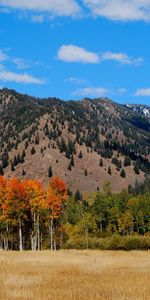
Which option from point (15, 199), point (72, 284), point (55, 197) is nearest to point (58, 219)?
point (55, 197)

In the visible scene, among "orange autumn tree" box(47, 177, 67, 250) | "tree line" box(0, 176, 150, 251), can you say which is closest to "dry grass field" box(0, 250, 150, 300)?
"tree line" box(0, 176, 150, 251)

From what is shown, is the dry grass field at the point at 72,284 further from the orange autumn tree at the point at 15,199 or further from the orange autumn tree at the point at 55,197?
the orange autumn tree at the point at 55,197

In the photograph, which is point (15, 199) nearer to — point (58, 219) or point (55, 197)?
point (55, 197)

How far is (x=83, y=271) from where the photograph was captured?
3875 cm

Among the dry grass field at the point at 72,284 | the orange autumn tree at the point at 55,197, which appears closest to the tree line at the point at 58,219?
the orange autumn tree at the point at 55,197

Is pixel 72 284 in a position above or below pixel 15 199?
below

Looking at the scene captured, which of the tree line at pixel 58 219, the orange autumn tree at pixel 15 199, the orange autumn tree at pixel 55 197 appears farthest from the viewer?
the orange autumn tree at pixel 55 197

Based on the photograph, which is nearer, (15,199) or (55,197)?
(15,199)

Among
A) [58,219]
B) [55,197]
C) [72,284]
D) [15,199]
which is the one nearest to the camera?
[72,284]

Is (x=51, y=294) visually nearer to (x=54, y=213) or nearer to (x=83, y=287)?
(x=83, y=287)

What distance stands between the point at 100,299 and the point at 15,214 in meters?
63.1

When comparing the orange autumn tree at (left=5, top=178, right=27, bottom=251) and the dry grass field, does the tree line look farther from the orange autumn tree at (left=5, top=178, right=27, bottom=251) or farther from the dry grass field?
the dry grass field

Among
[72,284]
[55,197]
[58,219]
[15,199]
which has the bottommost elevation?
[72,284]

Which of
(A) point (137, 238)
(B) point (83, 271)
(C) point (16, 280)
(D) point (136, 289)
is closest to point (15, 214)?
(A) point (137, 238)
